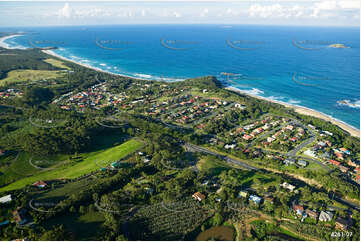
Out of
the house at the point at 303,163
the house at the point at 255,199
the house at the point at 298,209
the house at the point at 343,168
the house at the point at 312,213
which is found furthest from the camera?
the house at the point at 303,163

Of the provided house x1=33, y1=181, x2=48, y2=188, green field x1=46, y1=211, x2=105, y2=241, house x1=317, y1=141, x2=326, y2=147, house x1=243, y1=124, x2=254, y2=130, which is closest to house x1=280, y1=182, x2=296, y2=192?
house x1=317, y1=141, x2=326, y2=147

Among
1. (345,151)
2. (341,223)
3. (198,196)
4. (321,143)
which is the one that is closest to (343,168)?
(345,151)

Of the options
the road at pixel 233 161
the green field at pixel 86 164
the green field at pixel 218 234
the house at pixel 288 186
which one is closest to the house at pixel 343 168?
the road at pixel 233 161

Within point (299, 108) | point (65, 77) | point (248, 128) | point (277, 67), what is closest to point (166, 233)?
point (248, 128)

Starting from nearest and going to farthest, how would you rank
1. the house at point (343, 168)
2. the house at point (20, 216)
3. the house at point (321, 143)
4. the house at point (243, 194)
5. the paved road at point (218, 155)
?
1. the house at point (20, 216)
2. the house at point (243, 194)
3. the house at point (343, 168)
4. the paved road at point (218, 155)
5. the house at point (321, 143)

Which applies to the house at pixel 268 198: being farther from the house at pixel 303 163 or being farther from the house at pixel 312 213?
the house at pixel 303 163

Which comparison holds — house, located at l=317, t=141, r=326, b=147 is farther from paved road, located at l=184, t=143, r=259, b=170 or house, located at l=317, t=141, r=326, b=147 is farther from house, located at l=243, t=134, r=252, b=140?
paved road, located at l=184, t=143, r=259, b=170

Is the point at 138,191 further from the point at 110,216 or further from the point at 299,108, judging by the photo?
the point at 299,108
